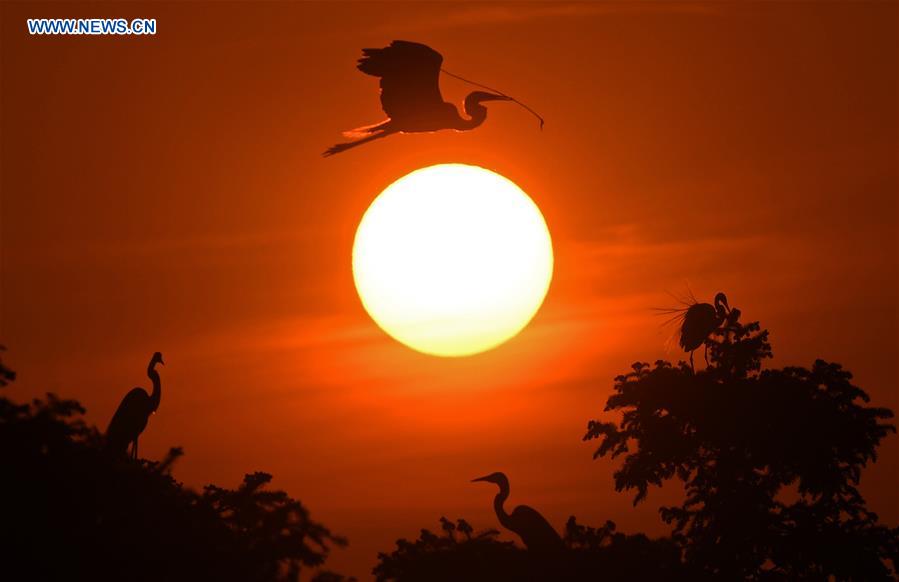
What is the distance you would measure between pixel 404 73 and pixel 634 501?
9.47 m

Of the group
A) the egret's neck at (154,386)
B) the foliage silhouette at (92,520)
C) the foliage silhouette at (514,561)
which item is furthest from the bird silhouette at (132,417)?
the foliage silhouette at (92,520)

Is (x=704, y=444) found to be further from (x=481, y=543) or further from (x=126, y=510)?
(x=126, y=510)

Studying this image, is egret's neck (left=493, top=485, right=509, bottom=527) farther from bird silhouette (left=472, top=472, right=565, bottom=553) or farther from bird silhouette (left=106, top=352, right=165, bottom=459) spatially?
bird silhouette (left=106, top=352, right=165, bottom=459)

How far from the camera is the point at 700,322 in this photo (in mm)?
33000

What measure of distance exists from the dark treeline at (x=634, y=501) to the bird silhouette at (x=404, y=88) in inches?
258

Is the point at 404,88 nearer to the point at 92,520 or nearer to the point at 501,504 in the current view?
the point at 501,504

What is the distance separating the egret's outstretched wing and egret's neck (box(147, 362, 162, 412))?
21.8 feet

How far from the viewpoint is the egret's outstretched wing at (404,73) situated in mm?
28031

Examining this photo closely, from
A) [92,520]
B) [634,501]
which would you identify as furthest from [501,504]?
[92,520]

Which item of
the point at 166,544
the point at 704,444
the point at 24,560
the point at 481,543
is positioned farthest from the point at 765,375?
the point at 24,560

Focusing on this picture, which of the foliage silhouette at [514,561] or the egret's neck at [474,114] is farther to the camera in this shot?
the egret's neck at [474,114]

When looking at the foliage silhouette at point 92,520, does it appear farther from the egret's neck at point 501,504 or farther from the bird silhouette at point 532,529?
the egret's neck at point 501,504

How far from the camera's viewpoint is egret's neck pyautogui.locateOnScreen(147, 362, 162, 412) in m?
29.6

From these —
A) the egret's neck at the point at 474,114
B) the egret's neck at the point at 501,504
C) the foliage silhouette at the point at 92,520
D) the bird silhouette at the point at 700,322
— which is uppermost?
the egret's neck at the point at 474,114
